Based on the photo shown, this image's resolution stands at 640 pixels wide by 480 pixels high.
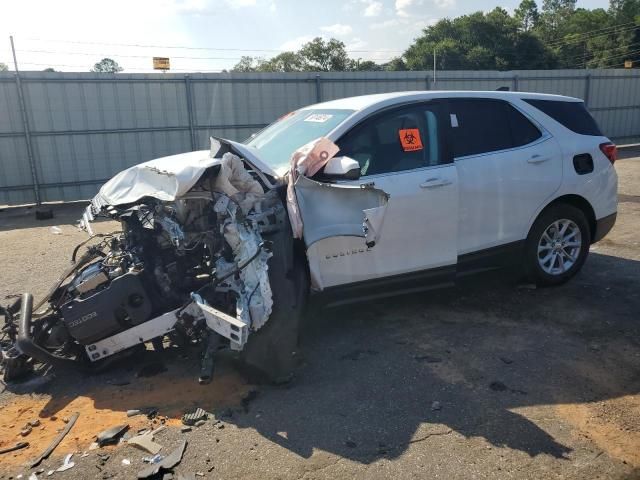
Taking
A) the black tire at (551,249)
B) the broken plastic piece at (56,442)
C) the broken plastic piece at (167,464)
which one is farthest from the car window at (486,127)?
the broken plastic piece at (56,442)

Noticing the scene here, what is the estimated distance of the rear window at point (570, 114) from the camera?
548 cm

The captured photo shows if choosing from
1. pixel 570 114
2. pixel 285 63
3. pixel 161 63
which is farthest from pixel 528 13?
pixel 570 114

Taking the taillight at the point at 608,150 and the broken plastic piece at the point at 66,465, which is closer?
the broken plastic piece at the point at 66,465

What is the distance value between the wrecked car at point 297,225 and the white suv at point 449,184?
0.5 inches

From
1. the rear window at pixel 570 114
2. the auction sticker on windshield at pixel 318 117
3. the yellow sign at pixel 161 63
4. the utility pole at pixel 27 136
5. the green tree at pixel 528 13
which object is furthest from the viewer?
the green tree at pixel 528 13

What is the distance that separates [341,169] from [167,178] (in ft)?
4.12

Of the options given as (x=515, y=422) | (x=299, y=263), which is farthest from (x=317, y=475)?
(x=299, y=263)

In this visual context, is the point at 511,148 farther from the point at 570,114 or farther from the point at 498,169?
the point at 570,114

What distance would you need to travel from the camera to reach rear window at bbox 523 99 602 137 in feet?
18.0

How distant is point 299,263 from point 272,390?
3.13 feet

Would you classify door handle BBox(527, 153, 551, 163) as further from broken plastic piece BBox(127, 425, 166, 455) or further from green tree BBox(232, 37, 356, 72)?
green tree BBox(232, 37, 356, 72)

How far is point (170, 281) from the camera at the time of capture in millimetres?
4051

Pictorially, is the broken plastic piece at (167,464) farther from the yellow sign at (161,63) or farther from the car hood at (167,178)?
the yellow sign at (161,63)

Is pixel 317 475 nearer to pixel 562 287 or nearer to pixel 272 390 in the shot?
pixel 272 390
